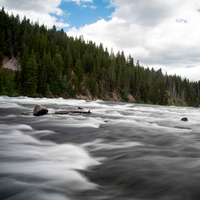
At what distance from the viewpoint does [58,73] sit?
6316 centimetres

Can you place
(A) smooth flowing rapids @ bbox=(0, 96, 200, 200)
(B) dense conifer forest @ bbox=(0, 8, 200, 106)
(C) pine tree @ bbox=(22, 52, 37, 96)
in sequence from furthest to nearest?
1. (B) dense conifer forest @ bbox=(0, 8, 200, 106)
2. (C) pine tree @ bbox=(22, 52, 37, 96)
3. (A) smooth flowing rapids @ bbox=(0, 96, 200, 200)

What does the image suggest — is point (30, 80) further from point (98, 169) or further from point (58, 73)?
point (98, 169)

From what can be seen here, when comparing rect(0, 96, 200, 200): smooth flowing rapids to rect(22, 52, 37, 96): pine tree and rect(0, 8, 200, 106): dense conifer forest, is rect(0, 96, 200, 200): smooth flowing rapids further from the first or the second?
rect(22, 52, 37, 96): pine tree

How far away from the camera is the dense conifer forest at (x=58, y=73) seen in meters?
54.3

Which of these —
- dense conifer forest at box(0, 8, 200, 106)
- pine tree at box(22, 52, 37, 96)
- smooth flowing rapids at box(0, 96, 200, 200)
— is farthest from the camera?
dense conifer forest at box(0, 8, 200, 106)

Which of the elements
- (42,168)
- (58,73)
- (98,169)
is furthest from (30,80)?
(98,169)

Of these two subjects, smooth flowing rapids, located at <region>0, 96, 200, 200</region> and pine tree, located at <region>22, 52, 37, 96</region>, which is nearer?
smooth flowing rapids, located at <region>0, 96, 200, 200</region>

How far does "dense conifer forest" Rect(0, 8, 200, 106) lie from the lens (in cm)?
5429

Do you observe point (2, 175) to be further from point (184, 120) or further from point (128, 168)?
point (184, 120)

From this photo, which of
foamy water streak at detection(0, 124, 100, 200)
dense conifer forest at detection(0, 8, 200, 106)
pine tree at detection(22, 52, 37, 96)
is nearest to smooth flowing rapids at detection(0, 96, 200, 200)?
foamy water streak at detection(0, 124, 100, 200)

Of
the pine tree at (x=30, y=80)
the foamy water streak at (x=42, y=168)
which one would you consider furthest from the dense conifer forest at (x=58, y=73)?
the foamy water streak at (x=42, y=168)

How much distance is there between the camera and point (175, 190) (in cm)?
226

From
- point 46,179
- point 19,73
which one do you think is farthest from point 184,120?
point 19,73

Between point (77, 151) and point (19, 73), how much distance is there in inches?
2334
